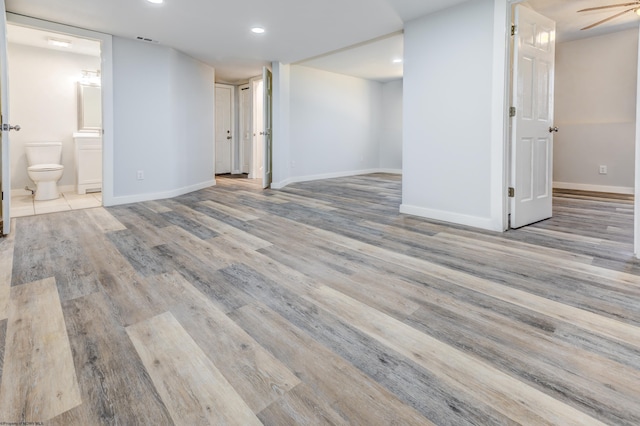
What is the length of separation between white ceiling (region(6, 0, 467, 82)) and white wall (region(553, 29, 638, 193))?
3.26m

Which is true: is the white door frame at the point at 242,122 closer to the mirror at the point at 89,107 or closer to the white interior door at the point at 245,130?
the white interior door at the point at 245,130

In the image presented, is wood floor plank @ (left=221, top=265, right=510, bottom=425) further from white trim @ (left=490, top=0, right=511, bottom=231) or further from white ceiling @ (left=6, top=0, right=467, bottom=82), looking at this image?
white ceiling @ (left=6, top=0, right=467, bottom=82)

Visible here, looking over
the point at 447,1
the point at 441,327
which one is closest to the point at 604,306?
the point at 441,327

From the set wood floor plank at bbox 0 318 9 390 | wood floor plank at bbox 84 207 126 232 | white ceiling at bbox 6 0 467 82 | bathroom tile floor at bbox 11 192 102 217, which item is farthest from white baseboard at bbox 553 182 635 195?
bathroom tile floor at bbox 11 192 102 217

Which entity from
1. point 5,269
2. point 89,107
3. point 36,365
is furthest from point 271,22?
point 36,365

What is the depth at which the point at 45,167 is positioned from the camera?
471 cm

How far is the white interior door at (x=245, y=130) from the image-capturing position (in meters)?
8.02

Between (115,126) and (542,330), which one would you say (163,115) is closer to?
(115,126)

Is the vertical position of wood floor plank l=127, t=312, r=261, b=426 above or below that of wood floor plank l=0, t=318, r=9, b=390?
below

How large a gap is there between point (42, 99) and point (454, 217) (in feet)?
19.8

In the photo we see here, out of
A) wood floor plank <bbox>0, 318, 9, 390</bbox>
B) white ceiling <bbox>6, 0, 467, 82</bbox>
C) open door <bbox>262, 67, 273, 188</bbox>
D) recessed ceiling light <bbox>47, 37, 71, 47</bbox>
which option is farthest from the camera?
open door <bbox>262, 67, 273, 188</bbox>

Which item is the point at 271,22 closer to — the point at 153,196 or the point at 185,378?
the point at 153,196

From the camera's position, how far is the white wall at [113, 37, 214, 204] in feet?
14.8

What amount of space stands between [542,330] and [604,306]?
1.63 feet
